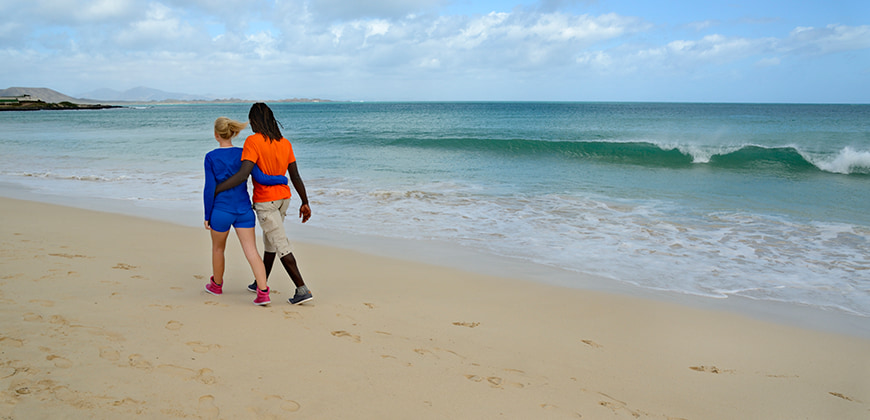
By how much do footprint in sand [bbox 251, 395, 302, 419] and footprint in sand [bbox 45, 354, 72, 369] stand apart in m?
1.19

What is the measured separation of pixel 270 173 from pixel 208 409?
6.39 feet

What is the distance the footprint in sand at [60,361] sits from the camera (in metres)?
2.79

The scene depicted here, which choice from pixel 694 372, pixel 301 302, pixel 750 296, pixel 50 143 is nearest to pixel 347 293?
pixel 301 302

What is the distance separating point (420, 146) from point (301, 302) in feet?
69.4

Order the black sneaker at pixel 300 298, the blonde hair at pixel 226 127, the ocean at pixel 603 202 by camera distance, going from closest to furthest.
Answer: the blonde hair at pixel 226 127 → the black sneaker at pixel 300 298 → the ocean at pixel 603 202

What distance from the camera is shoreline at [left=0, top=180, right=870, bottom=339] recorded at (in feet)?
14.8

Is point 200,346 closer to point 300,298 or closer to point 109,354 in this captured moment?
point 109,354

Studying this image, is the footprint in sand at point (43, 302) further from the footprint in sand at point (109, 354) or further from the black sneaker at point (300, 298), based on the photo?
the black sneaker at point (300, 298)

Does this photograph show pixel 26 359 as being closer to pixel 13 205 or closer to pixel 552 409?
pixel 552 409

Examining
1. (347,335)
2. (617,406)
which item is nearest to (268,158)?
(347,335)

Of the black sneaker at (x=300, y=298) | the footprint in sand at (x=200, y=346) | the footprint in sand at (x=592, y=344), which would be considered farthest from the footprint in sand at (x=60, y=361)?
the footprint in sand at (x=592, y=344)

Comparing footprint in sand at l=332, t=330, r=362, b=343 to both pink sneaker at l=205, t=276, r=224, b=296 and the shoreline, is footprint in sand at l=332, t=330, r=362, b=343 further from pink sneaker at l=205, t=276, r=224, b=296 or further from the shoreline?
the shoreline

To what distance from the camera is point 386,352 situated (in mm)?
3303

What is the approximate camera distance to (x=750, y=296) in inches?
199
